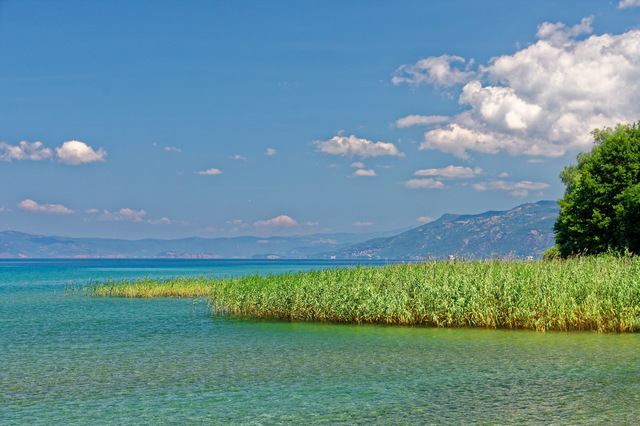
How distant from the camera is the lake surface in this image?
1485 centimetres

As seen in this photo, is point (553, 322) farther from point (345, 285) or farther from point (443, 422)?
point (443, 422)

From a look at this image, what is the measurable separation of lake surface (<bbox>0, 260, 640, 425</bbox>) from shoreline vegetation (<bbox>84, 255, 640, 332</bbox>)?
35.4 inches

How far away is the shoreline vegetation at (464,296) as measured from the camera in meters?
27.3

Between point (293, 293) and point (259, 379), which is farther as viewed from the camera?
point (293, 293)

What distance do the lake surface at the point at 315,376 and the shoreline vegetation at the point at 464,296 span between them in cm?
90

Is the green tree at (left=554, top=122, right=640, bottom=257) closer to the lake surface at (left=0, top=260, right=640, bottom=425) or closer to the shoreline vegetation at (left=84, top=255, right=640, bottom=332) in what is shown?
the shoreline vegetation at (left=84, top=255, right=640, bottom=332)

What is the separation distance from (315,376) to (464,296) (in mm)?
12254

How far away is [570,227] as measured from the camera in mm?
62500

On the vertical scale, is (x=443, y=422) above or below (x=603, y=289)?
below

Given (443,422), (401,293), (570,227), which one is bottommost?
(443,422)

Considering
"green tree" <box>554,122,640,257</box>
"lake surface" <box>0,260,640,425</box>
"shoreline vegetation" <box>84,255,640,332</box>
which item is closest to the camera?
"lake surface" <box>0,260,640,425</box>

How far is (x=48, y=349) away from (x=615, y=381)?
21442mm

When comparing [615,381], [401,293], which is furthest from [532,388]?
[401,293]

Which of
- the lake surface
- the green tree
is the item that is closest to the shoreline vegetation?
the lake surface
